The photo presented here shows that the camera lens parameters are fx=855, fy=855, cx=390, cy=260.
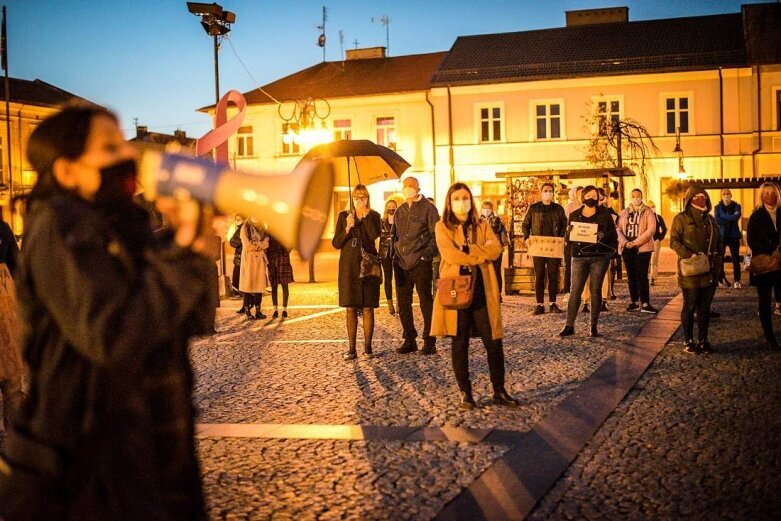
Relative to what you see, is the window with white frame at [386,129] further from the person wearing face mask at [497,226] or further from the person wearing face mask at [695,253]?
the person wearing face mask at [695,253]

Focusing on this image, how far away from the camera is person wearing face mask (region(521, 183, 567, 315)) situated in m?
14.1

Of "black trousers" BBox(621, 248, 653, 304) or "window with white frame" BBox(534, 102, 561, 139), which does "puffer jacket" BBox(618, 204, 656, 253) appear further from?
"window with white frame" BBox(534, 102, 561, 139)

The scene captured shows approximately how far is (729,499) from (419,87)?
38819mm

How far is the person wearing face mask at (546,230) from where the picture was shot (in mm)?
14102

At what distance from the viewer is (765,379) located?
8125 millimetres

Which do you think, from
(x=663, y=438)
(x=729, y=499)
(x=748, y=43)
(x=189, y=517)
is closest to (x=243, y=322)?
(x=663, y=438)

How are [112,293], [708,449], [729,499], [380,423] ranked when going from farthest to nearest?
[380,423]
[708,449]
[729,499]
[112,293]

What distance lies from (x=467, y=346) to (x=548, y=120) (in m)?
34.1

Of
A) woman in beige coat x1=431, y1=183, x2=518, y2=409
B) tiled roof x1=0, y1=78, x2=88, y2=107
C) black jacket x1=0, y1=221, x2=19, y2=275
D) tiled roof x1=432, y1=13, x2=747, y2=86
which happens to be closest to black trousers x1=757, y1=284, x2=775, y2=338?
woman in beige coat x1=431, y1=183, x2=518, y2=409

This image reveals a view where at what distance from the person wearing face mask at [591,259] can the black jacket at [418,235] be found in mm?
2216

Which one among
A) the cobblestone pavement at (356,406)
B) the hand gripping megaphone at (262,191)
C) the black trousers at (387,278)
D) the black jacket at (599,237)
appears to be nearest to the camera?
the hand gripping megaphone at (262,191)

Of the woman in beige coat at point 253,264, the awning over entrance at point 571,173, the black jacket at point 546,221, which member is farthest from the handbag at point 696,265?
the awning over entrance at point 571,173

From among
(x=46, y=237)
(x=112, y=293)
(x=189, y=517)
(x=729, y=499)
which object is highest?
(x=46, y=237)

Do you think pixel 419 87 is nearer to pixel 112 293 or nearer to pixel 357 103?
pixel 357 103
